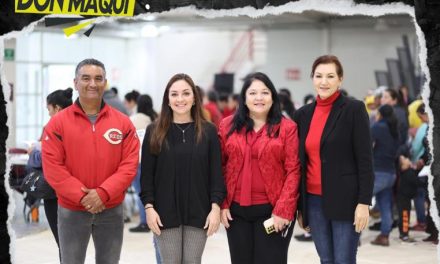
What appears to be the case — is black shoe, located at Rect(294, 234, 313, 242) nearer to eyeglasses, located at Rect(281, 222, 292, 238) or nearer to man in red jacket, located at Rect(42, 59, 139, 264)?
eyeglasses, located at Rect(281, 222, 292, 238)

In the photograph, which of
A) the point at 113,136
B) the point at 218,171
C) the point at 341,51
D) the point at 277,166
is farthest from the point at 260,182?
the point at 341,51

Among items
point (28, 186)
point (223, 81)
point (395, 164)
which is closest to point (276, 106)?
point (28, 186)

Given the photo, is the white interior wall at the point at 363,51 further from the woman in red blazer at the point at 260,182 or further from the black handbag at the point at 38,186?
the woman in red blazer at the point at 260,182

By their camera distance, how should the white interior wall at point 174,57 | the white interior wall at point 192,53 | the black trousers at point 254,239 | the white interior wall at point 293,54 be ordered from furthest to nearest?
the white interior wall at point 174,57
the white interior wall at point 293,54
the white interior wall at point 192,53
the black trousers at point 254,239

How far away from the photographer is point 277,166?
3.52 m

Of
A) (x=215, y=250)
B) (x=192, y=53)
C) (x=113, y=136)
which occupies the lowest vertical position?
(x=215, y=250)

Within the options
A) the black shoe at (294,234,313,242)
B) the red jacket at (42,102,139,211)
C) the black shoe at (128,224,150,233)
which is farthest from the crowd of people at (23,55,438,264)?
the black shoe at (128,224,150,233)

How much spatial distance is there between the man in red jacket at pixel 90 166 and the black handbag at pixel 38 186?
2.28ft

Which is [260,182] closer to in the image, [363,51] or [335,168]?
[335,168]

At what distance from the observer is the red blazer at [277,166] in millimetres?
3475

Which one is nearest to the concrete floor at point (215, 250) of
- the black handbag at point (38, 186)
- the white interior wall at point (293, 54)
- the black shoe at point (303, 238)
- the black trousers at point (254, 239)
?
the black shoe at point (303, 238)

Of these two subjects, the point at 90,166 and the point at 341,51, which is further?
the point at 341,51

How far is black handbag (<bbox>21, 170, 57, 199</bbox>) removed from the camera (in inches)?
166

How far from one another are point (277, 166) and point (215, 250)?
3124mm
